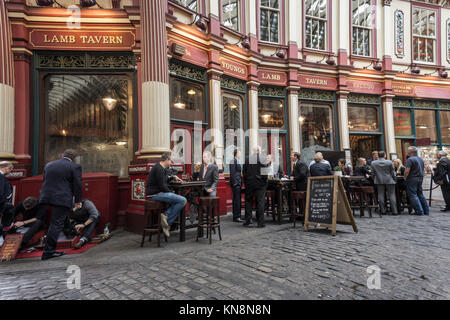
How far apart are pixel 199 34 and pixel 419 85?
38.9 ft

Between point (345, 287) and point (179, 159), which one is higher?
point (179, 159)

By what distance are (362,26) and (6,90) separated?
1407cm

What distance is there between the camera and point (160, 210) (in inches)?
195

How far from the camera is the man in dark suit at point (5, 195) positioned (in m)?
4.56

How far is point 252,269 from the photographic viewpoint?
3.35m

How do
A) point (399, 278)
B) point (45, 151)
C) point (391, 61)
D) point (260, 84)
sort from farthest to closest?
point (391, 61) < point (260, 84) < point (45, 151) < point (399, 278)

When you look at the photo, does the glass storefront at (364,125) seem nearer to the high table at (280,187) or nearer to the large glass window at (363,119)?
the large glass window at (363,119)

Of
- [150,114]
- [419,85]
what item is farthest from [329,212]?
[419,85]

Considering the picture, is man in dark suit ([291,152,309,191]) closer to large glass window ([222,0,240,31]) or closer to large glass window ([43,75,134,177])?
large glass window ([43,75,134,177])

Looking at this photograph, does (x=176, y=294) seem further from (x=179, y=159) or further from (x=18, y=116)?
(x=18, y=116)

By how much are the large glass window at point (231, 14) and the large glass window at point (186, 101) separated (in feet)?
9.60

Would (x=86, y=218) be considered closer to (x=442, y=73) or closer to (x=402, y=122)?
(x=402, y=122)

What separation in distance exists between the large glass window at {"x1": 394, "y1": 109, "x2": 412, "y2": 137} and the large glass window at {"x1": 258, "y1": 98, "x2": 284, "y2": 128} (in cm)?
642

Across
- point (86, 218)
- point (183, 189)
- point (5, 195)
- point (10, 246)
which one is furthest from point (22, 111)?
point (183, 189)
